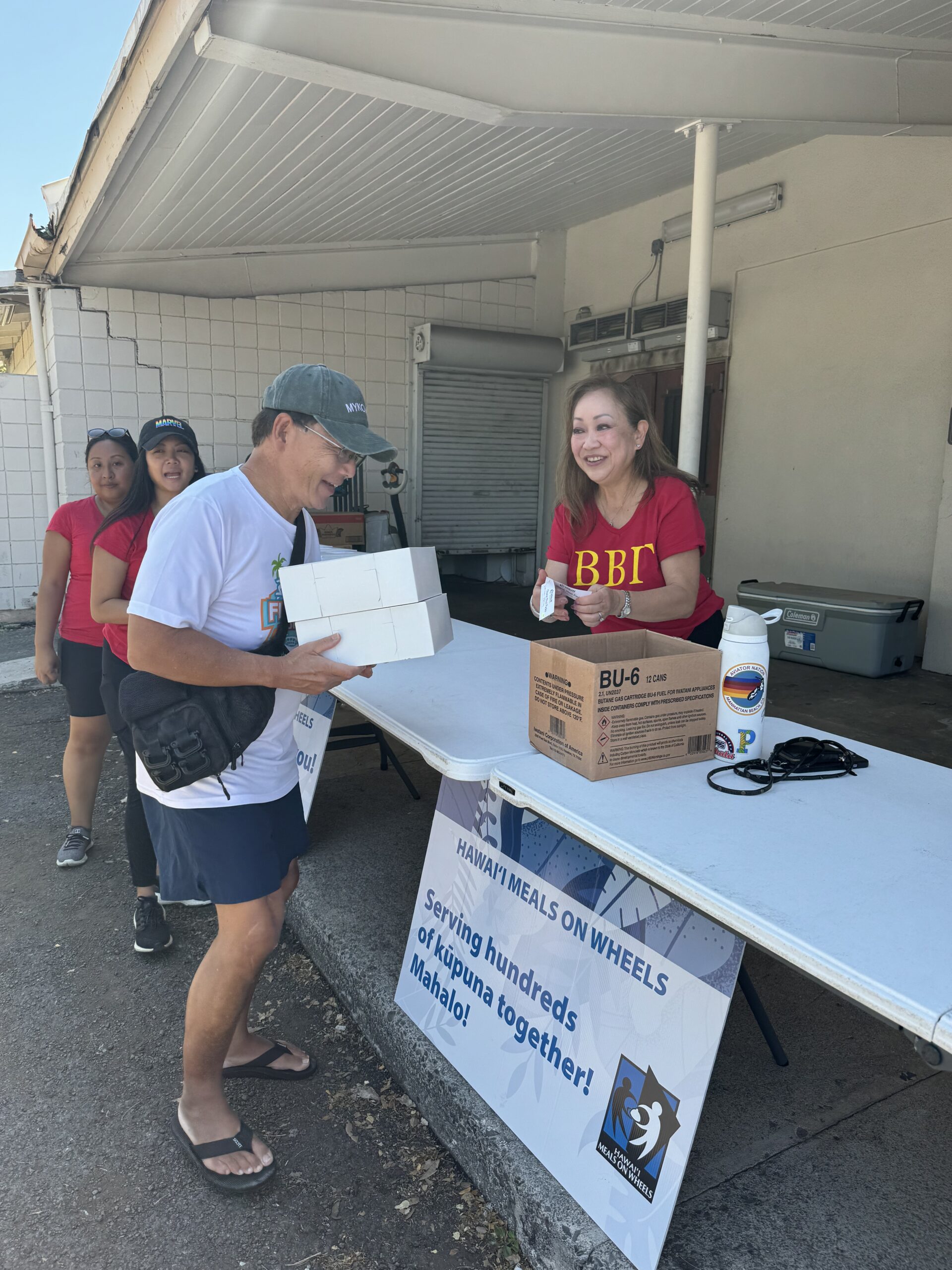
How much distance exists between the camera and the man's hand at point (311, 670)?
59.6 inches

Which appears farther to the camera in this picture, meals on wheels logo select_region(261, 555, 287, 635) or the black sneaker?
the black sneaker

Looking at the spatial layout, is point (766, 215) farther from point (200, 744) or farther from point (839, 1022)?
point (200, 744)

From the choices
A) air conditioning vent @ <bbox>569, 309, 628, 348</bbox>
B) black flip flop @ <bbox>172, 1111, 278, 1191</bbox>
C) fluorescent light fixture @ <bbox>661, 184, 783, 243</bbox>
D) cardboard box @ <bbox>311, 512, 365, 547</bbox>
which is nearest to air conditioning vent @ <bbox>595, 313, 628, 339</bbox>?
air conditioning vent @ <bbox>569, 309, 628, 348</bbox>

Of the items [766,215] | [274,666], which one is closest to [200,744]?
[274,666]

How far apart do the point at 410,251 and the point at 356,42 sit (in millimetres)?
4233

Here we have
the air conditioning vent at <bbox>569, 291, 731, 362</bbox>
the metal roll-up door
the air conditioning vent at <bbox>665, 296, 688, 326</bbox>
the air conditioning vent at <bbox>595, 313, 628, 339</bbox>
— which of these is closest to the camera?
the air conditioning vent at <bbox>569, 291, 731, 362</bbox>

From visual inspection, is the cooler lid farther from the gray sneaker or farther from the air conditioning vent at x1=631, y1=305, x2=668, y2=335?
the gray sneaker

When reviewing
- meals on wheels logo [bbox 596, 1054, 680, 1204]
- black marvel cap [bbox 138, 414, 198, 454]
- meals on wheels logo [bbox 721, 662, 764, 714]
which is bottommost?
meals on wheels logo [bbox 596, 1054, 680, 1204]

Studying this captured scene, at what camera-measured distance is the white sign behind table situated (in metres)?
1.36

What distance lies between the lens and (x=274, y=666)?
Result: 151 centimetres

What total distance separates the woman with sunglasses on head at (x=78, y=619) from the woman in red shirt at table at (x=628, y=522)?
162cm

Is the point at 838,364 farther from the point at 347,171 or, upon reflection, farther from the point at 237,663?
the point at 237,663

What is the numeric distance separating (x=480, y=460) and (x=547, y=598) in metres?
6.78

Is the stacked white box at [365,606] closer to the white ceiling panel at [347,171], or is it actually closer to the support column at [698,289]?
the support column at [698,289]
